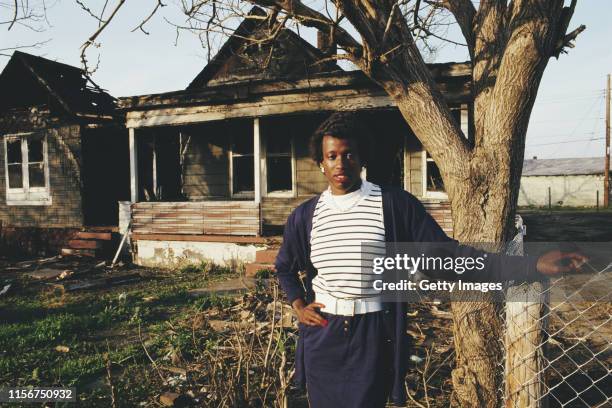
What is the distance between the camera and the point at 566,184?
33906mm

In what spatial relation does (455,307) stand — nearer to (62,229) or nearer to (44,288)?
(44,288)

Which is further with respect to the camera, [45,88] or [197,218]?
[45,88]

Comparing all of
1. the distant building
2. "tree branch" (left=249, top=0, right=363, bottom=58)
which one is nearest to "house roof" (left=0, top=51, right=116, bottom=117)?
"tree branch" (left=249, top=0, right=363, bottom=58)

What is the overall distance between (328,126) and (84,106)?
1289 centimetres

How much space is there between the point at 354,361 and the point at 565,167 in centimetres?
4192

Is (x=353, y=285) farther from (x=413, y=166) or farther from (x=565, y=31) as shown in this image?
(x=413, y=166)

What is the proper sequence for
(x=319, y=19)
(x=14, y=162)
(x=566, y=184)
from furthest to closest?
(x=566, y=184) → (x=14, y=162) → (x=319, y=19)

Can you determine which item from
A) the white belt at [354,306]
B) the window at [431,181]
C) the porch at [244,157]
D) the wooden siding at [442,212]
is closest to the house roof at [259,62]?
the porch at [244,157]

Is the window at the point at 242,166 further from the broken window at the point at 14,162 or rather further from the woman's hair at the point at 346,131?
the woman's hair at the point at 346,131

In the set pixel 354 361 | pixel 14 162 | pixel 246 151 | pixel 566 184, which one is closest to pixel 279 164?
pixel 246 151

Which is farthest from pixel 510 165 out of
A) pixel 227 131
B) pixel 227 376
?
pixel 227 131

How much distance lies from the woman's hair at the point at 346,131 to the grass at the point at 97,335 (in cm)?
183

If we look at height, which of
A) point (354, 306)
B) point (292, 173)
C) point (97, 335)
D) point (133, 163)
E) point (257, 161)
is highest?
point (133, 163)

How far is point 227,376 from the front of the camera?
2912 mm
